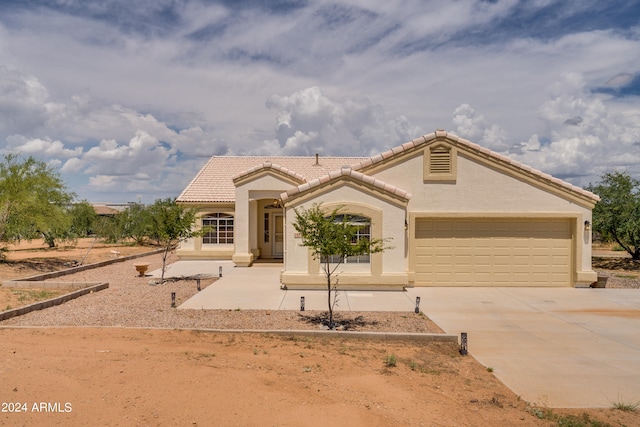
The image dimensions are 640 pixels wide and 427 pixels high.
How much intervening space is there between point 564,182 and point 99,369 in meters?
15.7

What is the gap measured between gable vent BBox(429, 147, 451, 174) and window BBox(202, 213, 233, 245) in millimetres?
11976

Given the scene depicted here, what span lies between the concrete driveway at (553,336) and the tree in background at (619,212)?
724 cm

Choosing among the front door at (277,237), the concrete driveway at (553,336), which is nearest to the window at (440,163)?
the concrete driveway at (553,336)

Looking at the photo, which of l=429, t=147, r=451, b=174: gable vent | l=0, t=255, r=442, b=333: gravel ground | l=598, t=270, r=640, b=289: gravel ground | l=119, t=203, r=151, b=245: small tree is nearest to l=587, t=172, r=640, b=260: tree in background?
l=598, t=270, r=640, b=289: gravel ground

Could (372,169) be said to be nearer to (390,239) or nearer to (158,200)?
(390,239)

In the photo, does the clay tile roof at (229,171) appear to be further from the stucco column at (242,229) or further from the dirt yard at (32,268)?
the dirt yard at (32,268)

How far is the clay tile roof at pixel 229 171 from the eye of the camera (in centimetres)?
2294

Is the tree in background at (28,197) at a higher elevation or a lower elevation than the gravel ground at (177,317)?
higher

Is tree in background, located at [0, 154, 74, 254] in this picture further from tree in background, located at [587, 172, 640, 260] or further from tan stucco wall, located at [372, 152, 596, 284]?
tree in background, located at [587, 172, 640, 260]

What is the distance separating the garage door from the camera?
15.4m

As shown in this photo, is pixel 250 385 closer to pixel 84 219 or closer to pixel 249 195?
pixel 249 195

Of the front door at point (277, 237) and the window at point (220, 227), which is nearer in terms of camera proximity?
the front door at point (277, 237)

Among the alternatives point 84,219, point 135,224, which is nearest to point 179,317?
point 135,224

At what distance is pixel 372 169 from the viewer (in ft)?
51.3
